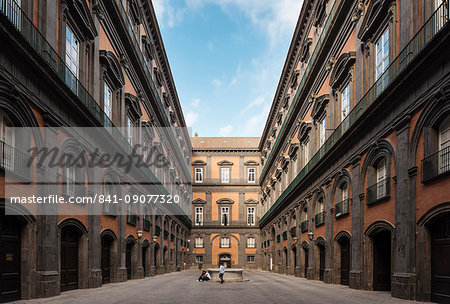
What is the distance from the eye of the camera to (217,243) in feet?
225

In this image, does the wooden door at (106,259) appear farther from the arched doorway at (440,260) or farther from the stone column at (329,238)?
the arched doorway at (440,260)

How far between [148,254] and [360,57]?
22620mm

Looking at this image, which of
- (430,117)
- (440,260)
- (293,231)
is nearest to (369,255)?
(440,260)

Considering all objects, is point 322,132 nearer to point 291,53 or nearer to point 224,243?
point 291,53

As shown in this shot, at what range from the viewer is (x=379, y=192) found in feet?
62.7

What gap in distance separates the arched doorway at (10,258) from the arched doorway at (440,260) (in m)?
13.0

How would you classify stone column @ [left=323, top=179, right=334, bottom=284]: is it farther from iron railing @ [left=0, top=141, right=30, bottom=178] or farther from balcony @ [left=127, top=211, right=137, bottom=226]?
iron railing @ [left=0, top=141, right=30, bottom=178]

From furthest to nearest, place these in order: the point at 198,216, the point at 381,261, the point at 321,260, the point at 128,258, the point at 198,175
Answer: the point at 198,175
the point at 198,216
the point at 128,258
the point at 321,260
the point at 381,261

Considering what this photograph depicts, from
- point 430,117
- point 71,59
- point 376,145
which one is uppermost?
point 71,59

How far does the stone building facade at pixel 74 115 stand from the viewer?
1362 centimetres

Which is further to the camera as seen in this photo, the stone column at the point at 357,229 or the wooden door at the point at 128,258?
the wooden door at the point at 128,258

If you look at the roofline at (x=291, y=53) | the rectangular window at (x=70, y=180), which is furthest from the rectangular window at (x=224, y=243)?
the rectangular window at (x=70, y=180)

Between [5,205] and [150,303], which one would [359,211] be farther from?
[5,205]

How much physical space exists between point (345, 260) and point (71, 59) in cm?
1719
